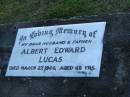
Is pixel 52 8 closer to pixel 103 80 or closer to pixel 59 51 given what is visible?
pixel 59 51

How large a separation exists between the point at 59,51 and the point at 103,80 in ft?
2.85

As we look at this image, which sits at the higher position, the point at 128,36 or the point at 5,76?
the point at 128,36

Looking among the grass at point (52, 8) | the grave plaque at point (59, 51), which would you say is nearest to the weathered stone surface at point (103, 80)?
the grave plaque at point (59, 51)

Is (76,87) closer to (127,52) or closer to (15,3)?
(127,52)

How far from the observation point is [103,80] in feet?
17.2

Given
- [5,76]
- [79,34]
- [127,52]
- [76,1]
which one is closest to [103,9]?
[76,1]

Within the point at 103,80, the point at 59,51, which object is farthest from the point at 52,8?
the point at 103,80

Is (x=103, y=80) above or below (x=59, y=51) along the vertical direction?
below

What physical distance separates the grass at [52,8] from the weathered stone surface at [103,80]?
855 mm

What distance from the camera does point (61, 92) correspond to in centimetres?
548

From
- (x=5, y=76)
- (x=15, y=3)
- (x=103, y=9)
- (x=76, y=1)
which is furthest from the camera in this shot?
(x=15, y=3)

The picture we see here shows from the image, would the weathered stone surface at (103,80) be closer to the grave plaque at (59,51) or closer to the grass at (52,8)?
the grave plaque at (59,51)

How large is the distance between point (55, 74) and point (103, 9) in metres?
1.67

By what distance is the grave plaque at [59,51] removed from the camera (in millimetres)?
5434
